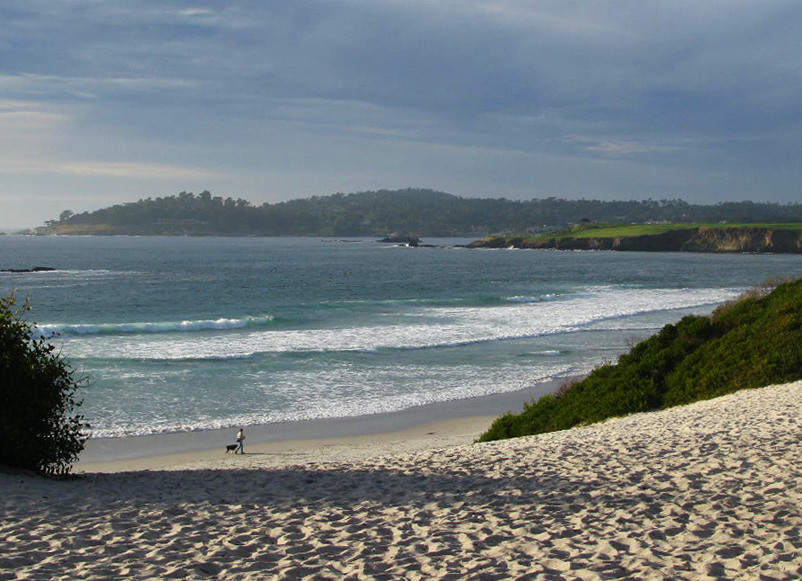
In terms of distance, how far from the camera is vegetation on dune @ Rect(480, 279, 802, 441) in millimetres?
15977

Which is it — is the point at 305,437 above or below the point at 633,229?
below

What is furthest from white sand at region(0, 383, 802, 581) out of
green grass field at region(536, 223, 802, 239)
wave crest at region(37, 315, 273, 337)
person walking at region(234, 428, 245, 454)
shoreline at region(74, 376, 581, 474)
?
green grass field at region(536, 223, 802, 239)

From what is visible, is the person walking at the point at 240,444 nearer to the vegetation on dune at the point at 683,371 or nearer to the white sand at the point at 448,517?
the white sand at the point at 448,517

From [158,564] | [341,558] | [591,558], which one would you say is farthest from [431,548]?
[158,564]

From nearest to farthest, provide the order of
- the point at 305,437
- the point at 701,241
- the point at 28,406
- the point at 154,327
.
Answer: the point at 28,406 → the point at 305,437 → the point at 154,327 → the point at 701,241

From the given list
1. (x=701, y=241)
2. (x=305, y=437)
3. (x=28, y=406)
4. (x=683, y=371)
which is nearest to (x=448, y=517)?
(x=28, y=406)

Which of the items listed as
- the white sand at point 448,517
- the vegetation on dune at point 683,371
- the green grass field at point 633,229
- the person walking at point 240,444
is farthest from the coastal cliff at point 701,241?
the white sand at point 448,517

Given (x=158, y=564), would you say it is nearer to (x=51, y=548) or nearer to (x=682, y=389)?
(x=51, y=548)

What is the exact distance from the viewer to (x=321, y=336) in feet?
109

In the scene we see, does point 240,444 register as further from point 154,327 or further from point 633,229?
point 633,229

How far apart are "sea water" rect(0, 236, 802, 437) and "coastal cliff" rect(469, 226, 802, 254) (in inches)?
2800

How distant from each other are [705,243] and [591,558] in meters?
144

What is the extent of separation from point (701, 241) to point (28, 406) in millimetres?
143905

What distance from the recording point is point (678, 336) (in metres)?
18.5
